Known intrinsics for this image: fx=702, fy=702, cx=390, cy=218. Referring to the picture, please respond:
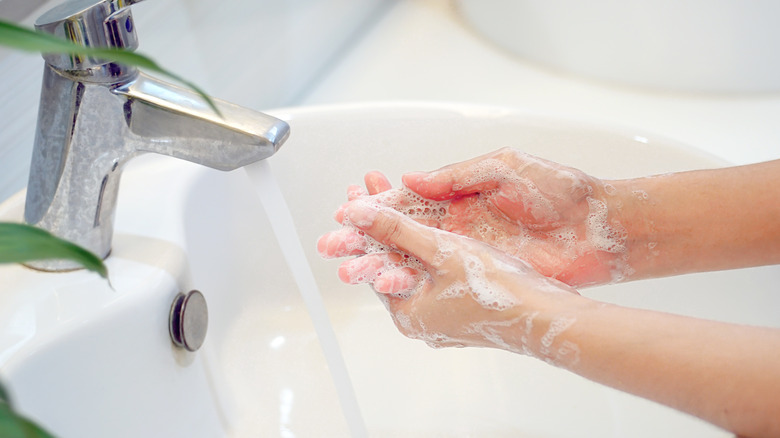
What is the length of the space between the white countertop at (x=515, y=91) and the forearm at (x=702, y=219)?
0.27 m

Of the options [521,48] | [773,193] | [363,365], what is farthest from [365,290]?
[521,48]

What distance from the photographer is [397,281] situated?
1.81ft

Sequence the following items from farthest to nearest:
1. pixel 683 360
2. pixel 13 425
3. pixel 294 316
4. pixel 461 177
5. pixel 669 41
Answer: pixel 669 41 → pixel 294 316 → pixel 461 177 → pixel 683 360 → pixel 13 425

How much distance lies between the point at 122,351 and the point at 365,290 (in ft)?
1.07

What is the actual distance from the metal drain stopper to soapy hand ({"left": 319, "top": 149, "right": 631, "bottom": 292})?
0.55 ft

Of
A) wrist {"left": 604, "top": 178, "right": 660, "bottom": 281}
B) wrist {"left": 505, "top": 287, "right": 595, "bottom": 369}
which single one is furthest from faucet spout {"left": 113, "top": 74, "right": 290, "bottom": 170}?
wrist {"left": 604, "top": 178, "right": 660, "bottom": 281}

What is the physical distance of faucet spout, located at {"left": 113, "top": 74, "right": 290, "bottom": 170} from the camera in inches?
19.3

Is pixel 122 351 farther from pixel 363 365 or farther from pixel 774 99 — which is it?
pixel 774 99

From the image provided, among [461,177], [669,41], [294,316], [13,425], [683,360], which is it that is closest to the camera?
[13,425]

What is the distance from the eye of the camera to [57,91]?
19.4 inches

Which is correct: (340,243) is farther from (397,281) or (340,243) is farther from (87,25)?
(87,25)

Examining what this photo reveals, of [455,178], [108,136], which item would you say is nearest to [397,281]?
[455,178]

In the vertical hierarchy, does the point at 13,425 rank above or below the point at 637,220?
above

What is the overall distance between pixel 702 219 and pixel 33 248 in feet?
1.83
